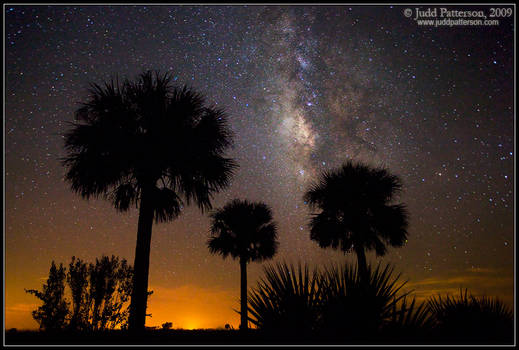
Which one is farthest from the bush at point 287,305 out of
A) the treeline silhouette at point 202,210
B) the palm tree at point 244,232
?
the palm tree at point 244,232

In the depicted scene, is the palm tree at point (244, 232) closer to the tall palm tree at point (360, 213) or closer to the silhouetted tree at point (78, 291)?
the tall palm tree at point (360, 213)

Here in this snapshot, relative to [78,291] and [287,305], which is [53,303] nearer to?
[78,291]

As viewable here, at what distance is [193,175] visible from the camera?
1044 cm

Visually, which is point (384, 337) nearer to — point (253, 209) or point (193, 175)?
point (193, 175)

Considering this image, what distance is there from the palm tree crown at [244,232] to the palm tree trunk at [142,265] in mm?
11938

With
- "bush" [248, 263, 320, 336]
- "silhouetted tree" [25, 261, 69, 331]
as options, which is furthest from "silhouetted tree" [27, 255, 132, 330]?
"bush" [248, 263, 320, 336]

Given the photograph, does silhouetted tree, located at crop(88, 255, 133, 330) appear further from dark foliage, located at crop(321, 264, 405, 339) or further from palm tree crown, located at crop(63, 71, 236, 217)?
dark foliage, located at crop(321, 264, 405, 339)

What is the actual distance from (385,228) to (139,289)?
1265 centimetres

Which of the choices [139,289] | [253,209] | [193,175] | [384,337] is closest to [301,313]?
[384,337]

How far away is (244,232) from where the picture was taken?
2109 centimetres

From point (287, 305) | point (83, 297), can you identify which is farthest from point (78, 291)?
point (287, 305)

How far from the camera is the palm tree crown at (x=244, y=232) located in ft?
68.3

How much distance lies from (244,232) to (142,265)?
1267 centimetres

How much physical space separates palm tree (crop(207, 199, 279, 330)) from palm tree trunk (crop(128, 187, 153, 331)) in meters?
11.9
